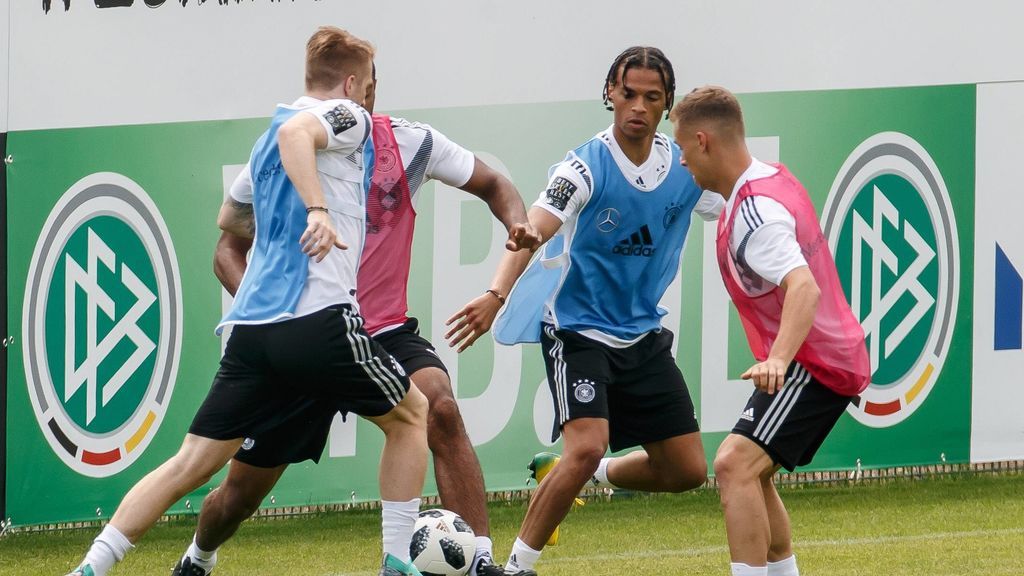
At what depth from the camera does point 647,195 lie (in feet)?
19.6

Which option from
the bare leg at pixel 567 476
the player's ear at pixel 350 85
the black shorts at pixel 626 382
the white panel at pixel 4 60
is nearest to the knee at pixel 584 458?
the bare leg at pixel 567 476

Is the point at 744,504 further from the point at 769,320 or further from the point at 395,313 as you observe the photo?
the point at 395,313

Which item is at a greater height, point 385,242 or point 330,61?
point 330,61

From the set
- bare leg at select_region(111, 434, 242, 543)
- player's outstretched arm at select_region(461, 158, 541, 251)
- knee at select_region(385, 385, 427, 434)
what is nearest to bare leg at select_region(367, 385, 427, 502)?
knee at select_region(385, 385, 427, 434)

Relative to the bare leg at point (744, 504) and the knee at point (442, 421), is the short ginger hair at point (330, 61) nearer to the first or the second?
the knee at point (442, 421)

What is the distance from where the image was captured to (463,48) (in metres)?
7.96

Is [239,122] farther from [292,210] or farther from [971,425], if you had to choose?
[971,425]

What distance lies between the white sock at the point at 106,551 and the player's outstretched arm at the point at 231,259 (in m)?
1.21

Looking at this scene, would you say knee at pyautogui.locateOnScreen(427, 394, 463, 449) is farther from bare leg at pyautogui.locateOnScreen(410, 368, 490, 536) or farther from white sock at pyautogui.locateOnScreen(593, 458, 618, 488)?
white sock at pyautogui.locateOnScreen(593, 458, 618, 488)

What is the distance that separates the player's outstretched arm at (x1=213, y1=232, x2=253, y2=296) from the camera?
228 inches

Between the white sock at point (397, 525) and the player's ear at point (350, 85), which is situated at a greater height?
the player's ear at point (350, 85)

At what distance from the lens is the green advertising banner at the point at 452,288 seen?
24.9 feet

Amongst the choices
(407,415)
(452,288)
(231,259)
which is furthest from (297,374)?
(452,288)

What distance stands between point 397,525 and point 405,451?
255 mm
